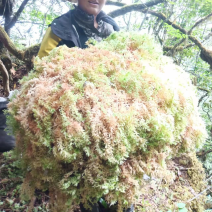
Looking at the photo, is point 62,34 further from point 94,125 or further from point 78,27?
point 94,125

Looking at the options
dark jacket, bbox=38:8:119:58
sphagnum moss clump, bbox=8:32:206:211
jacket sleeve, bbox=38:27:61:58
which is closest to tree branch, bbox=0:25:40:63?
dark jacket, bbox=38:8:119:58

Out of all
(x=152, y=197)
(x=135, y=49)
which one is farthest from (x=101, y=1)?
(x=152, y=197)

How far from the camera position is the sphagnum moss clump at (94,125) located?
2.32 ft

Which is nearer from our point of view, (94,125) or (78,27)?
(94,125)

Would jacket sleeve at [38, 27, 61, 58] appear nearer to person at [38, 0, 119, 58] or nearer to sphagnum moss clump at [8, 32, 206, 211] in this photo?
person at [38, 0, 119, 58]

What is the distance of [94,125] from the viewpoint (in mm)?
695

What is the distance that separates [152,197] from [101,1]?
2.13 meters

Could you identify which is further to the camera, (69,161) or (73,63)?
(73,63)

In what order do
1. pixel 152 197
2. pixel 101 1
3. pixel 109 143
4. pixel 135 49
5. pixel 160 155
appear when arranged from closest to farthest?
1. pixel 109 143
2. pixel 160 155
3. pixel 135 49
4. pixel 152 197
5. pixel 101 1

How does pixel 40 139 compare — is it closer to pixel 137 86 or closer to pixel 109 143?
pixel 109 143

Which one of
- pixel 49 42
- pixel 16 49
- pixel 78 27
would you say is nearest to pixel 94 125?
pixel 49 42

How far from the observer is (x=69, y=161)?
2.31ft

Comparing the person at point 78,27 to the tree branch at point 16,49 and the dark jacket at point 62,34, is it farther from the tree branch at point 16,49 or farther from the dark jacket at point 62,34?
the tree branch at point 16,49

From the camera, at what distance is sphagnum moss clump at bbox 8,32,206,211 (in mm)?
708
